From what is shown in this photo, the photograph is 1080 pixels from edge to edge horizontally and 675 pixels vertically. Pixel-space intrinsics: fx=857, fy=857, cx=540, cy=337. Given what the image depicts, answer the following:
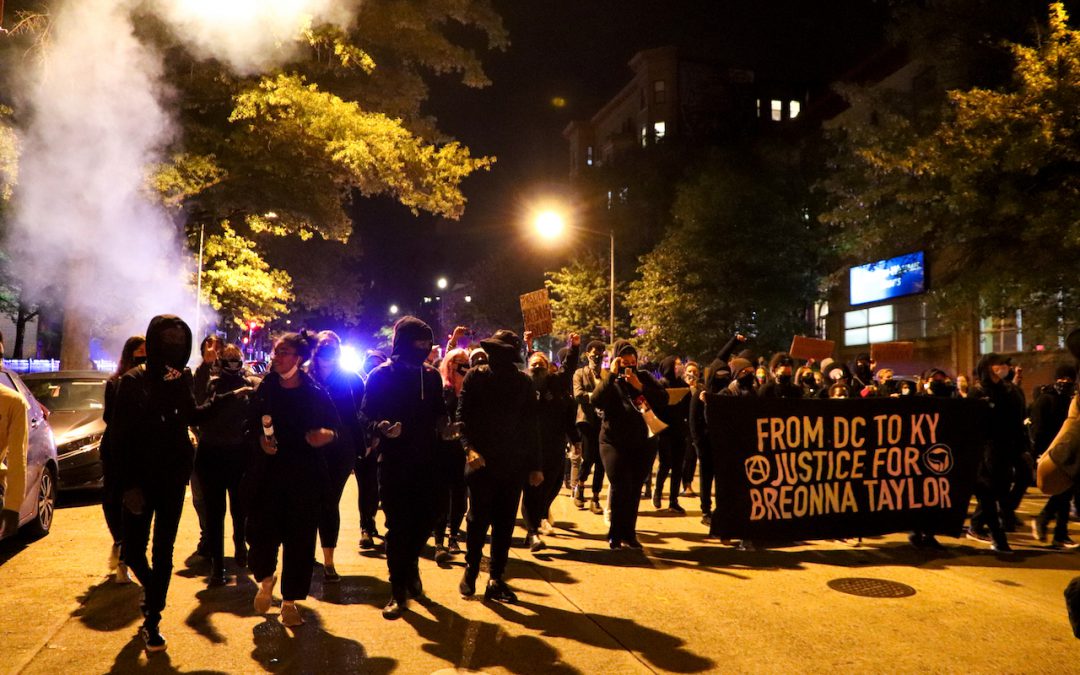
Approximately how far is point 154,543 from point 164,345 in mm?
1157

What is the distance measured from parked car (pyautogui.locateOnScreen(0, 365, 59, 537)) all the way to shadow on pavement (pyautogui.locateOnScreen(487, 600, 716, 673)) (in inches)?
179

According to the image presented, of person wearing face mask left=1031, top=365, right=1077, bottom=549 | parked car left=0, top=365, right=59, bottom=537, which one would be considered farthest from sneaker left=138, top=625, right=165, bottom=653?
person wearing face mask left=1031, top=365, right=1077, bottom=549

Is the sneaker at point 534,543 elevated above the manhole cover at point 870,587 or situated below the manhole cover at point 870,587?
above

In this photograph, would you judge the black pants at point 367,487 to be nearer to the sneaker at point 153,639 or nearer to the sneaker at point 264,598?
the sneaker at point 264,598

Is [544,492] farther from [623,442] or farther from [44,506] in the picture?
[44,506]

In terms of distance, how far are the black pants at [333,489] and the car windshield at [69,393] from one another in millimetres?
5547

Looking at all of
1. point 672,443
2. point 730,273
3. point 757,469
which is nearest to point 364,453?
point 757,469

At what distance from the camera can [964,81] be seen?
51.4 feet

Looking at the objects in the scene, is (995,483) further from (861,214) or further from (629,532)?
(861,214)

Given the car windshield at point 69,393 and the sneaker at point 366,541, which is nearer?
the sneaker at point 366,541

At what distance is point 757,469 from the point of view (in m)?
7.48

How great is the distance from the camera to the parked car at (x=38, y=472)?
760 cm

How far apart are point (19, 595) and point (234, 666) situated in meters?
2.47

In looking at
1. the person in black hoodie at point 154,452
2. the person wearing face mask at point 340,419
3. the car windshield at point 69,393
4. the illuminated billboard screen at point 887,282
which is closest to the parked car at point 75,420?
the car windshield at point 69,393
